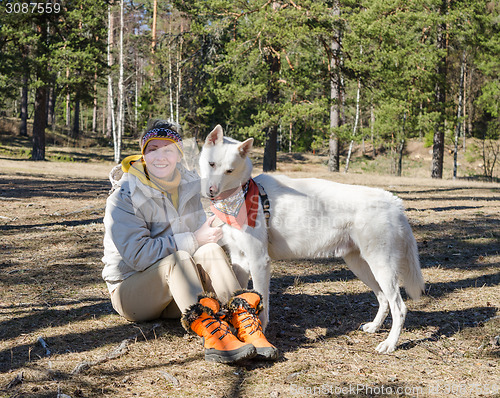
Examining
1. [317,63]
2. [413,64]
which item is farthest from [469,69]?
[317,63]

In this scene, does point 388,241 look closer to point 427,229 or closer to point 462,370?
point 462,370

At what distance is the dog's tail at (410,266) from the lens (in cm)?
380

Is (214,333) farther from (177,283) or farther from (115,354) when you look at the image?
(115,354)

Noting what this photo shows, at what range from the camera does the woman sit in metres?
3.29

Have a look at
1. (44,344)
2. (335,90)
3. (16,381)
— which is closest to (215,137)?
(44,344)

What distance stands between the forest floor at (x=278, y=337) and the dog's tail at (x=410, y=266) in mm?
436

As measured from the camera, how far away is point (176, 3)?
2012 centimetres

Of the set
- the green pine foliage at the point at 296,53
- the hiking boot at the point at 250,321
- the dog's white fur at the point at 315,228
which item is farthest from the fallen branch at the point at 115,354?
the green pine foliage at the point at 296,53

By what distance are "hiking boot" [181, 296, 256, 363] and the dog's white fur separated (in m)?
0.52

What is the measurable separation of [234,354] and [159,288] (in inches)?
32.8

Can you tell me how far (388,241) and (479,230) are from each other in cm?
529

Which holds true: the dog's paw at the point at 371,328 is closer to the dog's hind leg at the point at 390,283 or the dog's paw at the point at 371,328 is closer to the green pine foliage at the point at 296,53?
the dog's hind leg at the point at 390,283

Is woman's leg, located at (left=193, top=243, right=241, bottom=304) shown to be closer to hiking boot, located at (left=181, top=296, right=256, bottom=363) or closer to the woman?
the woman

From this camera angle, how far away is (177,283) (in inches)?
135
